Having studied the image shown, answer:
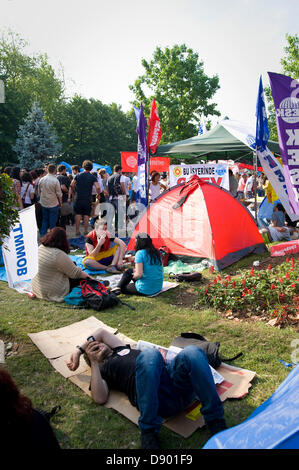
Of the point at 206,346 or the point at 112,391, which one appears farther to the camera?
the point at 206,346

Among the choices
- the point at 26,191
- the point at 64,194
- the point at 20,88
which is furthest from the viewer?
the point at 20,88

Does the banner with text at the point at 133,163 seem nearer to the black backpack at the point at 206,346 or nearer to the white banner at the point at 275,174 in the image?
the white banner at the point at 275,174

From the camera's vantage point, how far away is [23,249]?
4238 millimetres

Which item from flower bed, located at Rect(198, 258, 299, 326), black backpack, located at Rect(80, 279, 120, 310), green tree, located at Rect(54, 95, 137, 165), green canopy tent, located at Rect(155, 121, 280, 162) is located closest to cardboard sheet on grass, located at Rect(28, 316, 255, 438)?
black backpack, located at Rect(80, 279, 120, 310)

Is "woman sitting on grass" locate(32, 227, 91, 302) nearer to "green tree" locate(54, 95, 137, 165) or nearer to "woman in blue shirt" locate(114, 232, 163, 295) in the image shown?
"woman in blue shirt" locate(114, 232, 163, 295)

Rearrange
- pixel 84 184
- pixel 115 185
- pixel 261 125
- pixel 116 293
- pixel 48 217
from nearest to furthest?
pixel 116 293 → pixel 261 125 → pixel 48 217 → pixel 84 184 → pixel 115 185

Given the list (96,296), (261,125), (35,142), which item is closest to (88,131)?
(35,142)

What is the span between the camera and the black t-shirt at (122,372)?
2.65 meters

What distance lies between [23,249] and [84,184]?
4686 millimetres

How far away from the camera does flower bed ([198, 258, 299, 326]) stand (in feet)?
13.5

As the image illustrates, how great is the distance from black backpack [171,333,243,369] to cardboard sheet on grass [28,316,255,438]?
0.12 meters

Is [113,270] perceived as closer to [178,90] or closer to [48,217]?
[48,217]

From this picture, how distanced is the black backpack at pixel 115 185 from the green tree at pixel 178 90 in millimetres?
18863

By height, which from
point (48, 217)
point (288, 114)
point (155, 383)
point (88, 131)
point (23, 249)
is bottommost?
point (155, 383)
